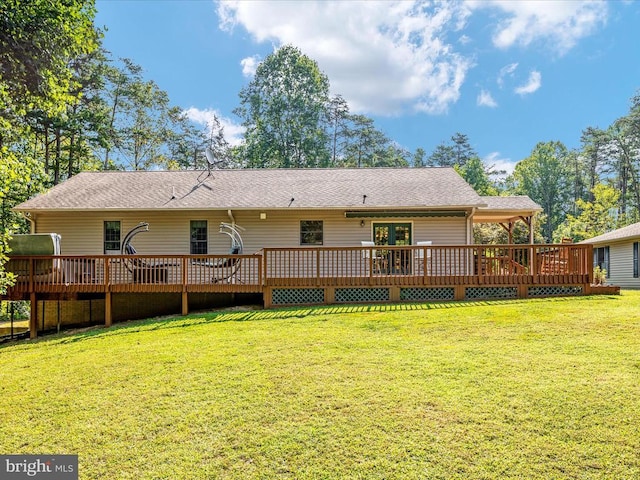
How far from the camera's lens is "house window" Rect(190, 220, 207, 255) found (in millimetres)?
12336

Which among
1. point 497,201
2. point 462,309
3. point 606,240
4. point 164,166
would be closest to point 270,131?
point 164,166

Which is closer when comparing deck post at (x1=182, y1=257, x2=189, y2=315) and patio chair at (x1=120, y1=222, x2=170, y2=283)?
deck post at (x1=182, y1=257, x2=189, y2=315)

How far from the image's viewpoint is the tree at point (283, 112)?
2989 centimetres

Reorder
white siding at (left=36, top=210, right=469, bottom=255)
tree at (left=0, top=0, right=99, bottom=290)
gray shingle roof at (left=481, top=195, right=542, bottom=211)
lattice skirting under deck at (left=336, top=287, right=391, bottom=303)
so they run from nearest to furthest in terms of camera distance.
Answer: tree at (left=0, top=0, right=99, bottom=290), lattice skirting under deck at (left=336, top=287, right=391, bottom=303), white siding at (left=36, top=210, right=469, bottom=255), gray shingle roof at (left=481, top=195, right=542, bottom=211)

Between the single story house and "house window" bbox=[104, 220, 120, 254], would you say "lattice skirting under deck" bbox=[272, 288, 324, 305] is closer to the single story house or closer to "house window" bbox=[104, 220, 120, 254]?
the single story house

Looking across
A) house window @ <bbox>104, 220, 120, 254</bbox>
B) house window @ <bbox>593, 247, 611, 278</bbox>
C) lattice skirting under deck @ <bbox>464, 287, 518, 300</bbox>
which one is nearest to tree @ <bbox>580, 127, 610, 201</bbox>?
house window @ <bbox>593, 247, 611, 278</bbox>

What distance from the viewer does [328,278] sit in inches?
371

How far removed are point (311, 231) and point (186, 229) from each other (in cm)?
395

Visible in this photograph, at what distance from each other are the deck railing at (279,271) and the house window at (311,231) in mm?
2516

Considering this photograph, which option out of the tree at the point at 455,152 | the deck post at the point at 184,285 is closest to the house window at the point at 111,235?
the deck post at the point at 184,285

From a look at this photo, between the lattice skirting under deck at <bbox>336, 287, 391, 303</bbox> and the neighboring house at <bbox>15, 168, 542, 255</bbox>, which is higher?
the neighboring house at <bbox>15, 168, 542, 255</bbox>

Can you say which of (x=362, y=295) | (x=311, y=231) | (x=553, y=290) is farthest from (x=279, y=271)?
(x=553, y=290)

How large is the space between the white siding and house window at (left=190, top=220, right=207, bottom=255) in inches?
5.7

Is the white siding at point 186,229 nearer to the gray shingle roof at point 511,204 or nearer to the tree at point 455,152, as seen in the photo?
the gray shingle roof at point 511,204
